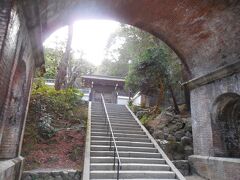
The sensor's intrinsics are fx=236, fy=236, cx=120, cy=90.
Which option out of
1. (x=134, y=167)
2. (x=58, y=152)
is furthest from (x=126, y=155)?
(x=58, y=152)

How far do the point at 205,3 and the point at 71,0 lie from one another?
4584 mm

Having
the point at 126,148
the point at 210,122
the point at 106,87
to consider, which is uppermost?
the point at 106,87

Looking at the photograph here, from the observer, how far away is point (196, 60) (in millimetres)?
9977

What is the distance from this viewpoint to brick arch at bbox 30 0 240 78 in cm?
773

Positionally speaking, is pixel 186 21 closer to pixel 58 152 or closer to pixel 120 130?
pixel 120 130

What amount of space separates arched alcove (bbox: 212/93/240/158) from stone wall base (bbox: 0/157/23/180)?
6753mm

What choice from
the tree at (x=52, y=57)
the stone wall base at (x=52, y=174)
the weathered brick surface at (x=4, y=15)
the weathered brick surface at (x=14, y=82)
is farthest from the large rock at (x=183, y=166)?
the tree at (x=52, y=57)

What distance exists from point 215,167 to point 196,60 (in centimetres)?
431

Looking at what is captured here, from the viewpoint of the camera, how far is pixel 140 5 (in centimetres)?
832

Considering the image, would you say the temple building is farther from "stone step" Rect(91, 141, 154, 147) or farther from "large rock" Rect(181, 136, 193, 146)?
"stone step" Rect(91, 141, 154, 147)

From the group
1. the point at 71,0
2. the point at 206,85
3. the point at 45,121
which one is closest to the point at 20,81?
the point at 71,0

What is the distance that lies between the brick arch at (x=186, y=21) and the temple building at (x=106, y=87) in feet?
43.5

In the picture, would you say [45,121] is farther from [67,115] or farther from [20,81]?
[20,81]

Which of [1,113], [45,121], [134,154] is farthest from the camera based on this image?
[45,121]
